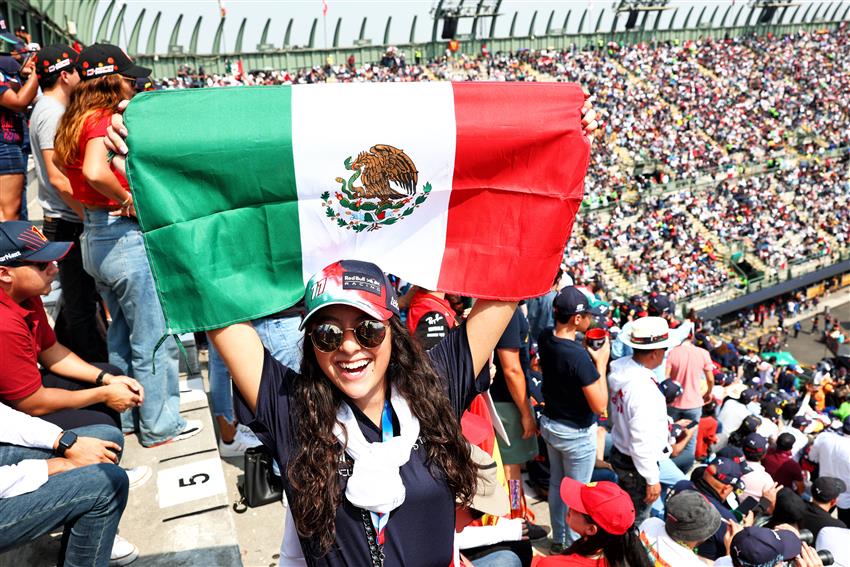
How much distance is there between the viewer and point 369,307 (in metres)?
1.79

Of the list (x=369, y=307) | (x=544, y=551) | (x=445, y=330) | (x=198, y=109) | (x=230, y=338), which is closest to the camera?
(x=369, y=307)

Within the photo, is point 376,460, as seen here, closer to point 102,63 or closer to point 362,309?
point 362,309

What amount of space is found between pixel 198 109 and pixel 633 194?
27455 mm

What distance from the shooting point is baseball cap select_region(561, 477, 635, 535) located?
2.79 metres

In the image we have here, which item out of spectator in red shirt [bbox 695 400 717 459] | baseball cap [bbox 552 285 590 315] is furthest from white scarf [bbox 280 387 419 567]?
spectator in red shirt [bbox 695 400 717 459]

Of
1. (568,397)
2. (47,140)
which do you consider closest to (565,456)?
(568,397)

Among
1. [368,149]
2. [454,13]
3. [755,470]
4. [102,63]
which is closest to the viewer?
[368,149]

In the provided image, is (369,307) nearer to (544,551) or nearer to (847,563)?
(544,551)

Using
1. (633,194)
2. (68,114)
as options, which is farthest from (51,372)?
(633,194)

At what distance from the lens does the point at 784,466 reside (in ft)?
18.4

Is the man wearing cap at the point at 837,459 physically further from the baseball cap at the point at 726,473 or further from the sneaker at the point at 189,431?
the sneaker at the point at 189,431

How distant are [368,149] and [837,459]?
5.20 meters

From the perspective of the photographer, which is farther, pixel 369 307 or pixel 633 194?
pixel 633 194

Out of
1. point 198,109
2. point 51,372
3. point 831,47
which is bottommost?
point 831,47
